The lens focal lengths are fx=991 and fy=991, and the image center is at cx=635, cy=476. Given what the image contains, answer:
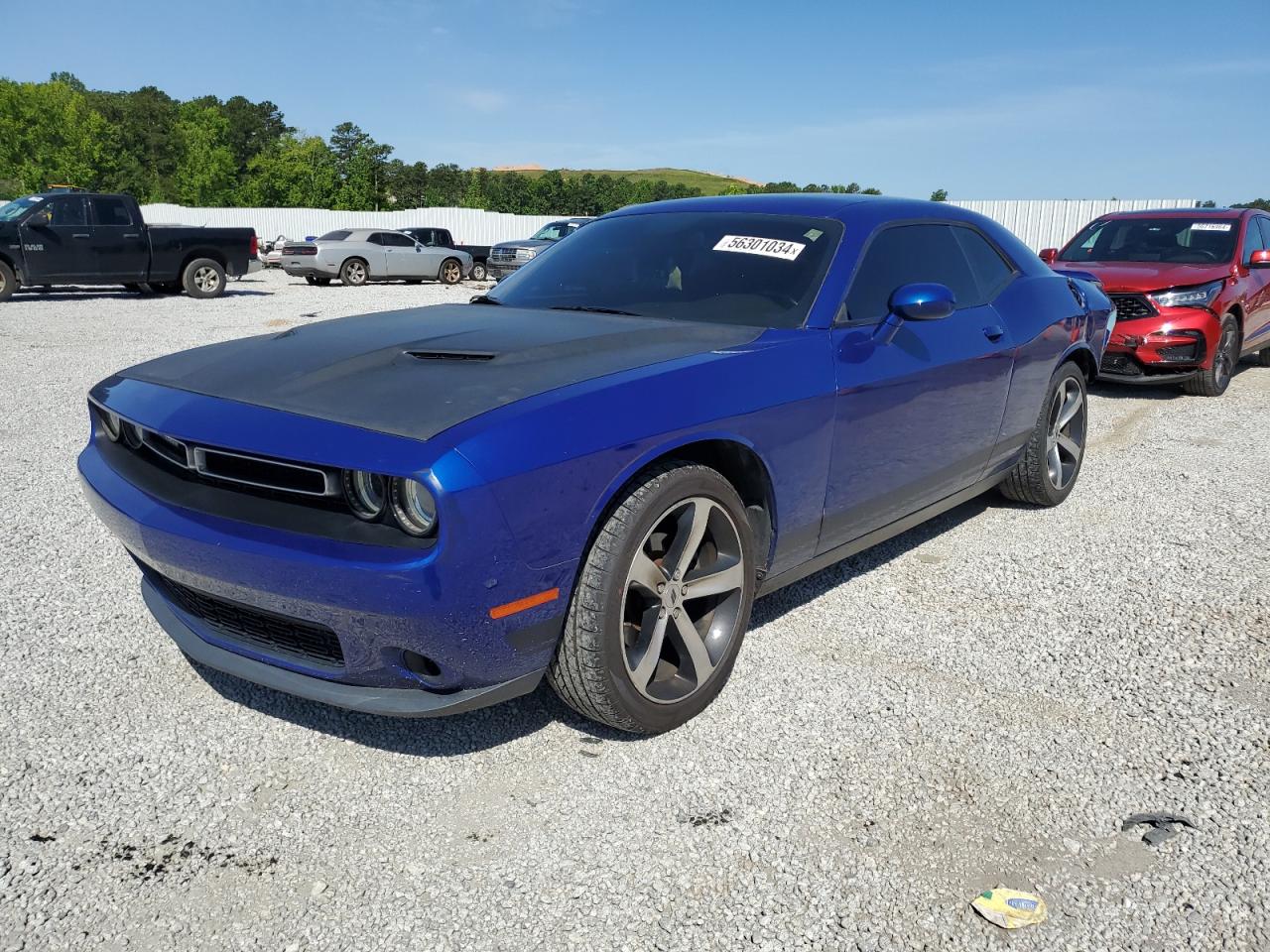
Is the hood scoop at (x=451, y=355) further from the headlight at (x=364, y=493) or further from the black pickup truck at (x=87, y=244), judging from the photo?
the black pickup truck at (x=87, y=244)

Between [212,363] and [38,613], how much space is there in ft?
4.46

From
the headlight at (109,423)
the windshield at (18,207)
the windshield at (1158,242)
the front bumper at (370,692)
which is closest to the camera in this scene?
the front bumper at (370,692)

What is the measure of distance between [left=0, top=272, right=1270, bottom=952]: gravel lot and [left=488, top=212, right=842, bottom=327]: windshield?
1.15 meters

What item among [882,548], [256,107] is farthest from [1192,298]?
[256,107]

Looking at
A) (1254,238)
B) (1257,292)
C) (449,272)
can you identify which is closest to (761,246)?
(1257,292)

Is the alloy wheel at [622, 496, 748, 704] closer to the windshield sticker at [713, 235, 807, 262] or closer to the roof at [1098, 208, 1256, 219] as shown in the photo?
the windshield sticker at [713, 235, 807, 262]

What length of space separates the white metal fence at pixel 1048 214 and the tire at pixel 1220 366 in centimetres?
2666

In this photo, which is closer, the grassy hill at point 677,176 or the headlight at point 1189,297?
the headlight at point 1189,297

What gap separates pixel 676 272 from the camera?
3.56m

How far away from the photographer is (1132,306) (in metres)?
8.17

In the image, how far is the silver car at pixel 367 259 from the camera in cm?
2277

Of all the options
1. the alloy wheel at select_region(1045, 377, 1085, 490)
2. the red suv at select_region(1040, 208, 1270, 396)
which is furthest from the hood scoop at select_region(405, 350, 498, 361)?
the red suv at select_region(1040, 208, 1270, 396)

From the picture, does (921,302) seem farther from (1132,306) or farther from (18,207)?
(18,207)

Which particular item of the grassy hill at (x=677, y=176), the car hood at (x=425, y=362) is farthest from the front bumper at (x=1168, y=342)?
the grassy hill at (x=677, y=176)
